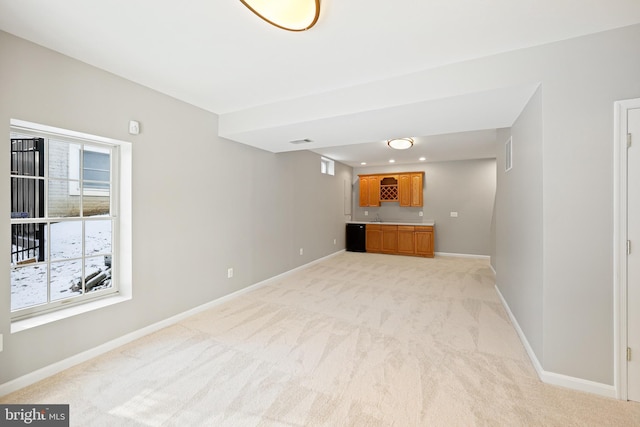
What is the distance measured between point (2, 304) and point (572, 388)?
4228 mm

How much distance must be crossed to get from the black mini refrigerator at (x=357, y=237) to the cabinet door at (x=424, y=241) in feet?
4.87

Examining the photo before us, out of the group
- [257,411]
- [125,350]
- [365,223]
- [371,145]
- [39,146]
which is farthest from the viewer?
[365,223]

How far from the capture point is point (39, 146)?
2.29 m

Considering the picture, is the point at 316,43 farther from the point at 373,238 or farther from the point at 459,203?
the point at 459,203

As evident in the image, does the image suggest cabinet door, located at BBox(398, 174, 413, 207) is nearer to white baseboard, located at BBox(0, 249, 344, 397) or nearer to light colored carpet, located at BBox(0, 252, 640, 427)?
light colored carpet, located at BBox(0, 252, 640, 427)

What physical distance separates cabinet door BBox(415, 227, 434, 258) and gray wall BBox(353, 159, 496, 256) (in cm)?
57

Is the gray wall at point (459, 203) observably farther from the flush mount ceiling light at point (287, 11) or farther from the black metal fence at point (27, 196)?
the black metal fence at point (27, 196)

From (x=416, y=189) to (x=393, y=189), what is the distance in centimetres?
67

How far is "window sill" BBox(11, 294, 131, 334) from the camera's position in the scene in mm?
2088

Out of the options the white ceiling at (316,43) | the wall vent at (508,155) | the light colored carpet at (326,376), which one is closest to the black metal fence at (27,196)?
the white ceiling at (316,43)

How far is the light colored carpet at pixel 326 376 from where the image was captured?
1757 mm

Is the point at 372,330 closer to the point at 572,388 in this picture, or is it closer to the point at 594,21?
the point at 572,388

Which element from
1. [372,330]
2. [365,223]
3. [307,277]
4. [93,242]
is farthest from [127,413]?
[365,223]

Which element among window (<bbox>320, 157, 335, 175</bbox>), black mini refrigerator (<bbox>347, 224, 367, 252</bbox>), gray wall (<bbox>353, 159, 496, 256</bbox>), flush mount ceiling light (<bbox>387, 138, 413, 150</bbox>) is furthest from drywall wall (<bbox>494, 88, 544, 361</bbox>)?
black mini refrigerator (<bbox>347, 224, 367, 252</bbox>)
